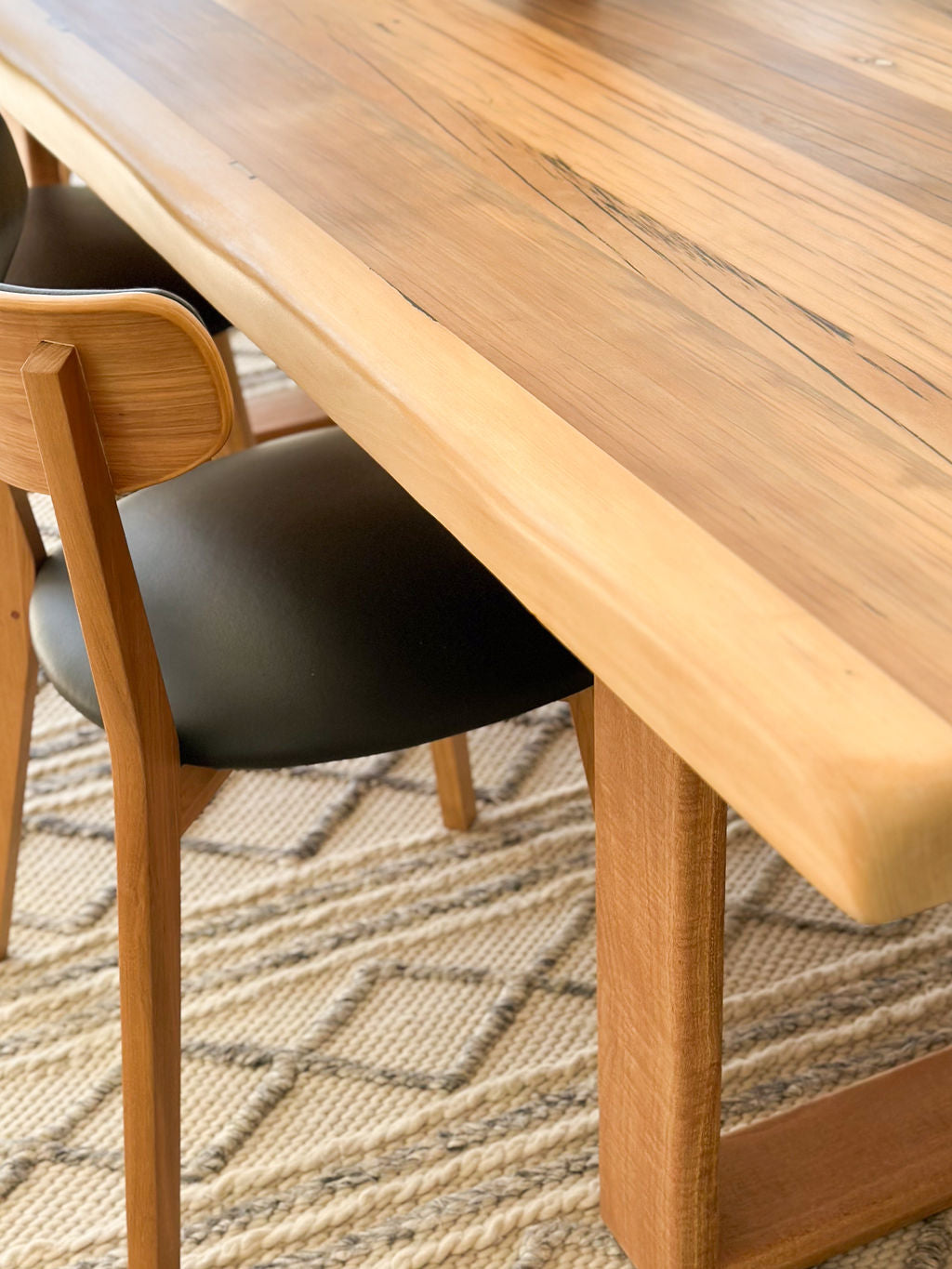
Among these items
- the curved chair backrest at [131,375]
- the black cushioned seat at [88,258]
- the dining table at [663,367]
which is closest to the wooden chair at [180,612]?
the curved chair backrest at [131,375]

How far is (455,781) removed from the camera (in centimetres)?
144

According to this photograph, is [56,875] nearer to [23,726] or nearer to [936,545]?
[23,726]

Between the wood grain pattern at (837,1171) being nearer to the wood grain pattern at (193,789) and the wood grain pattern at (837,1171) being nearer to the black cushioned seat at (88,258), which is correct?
the wood grain pattern at (193,789)

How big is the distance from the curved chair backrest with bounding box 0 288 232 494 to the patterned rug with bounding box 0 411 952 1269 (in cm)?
64

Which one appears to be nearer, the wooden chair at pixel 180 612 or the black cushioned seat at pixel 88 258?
the wooden chair at pixel 180 612

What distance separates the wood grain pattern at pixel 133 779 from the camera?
72 cm

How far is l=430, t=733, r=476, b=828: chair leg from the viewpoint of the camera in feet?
4.64

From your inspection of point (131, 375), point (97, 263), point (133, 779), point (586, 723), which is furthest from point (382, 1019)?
point (97, 263)

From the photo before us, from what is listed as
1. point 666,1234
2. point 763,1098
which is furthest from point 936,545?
point 763,1098

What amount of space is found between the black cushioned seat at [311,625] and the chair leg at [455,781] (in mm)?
388

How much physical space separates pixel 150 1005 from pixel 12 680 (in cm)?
39

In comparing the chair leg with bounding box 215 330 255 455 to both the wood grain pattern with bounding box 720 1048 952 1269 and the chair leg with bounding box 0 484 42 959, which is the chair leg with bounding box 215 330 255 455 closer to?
the chair leg with bounding box 0 484 42 959

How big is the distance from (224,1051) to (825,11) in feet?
3.54

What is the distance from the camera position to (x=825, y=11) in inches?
48.4
